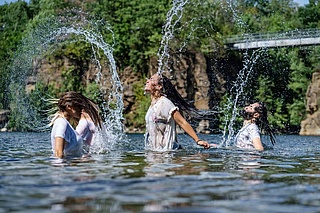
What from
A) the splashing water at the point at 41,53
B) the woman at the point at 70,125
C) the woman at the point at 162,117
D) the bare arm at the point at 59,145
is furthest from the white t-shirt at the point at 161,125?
the splashing water at the point at 41,53

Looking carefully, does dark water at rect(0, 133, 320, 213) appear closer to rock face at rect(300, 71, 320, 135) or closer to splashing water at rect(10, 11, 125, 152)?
rock face at rect(300, 71, 320, 135)

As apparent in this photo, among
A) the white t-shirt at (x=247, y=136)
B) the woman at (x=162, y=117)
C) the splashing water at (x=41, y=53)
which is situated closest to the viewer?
the woman at (x=162, y=117)

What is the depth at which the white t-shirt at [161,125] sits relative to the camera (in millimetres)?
9586

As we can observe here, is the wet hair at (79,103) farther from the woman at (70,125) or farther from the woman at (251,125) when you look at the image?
the woman at (251,125)

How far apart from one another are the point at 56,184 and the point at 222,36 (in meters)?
47.1

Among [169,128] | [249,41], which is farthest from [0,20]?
[169,128]

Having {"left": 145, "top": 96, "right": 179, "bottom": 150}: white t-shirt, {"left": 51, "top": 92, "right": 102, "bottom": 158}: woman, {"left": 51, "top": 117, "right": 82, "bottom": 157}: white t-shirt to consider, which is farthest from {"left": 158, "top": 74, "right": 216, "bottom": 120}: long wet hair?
{"left": 51, "top": 117, "right": 82, "bottom": 157}: white t-shirt

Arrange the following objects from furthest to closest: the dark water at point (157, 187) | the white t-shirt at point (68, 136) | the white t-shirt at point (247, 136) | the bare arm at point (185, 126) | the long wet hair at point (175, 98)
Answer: the white t-shirt at point (247, 136), the long wet hair at point (175, 98), the bare arm at point (185, 126), the white t-shirt at point (68, 136), the dark water at point (157, 187)

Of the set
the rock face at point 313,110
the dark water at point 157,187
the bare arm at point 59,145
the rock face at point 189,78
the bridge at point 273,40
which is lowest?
the dark water at point 157,187

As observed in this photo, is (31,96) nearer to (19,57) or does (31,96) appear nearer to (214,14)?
(19,57)

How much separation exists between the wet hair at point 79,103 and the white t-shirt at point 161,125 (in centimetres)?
122

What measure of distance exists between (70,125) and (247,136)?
14.8 feet

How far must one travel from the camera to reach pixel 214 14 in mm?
53906

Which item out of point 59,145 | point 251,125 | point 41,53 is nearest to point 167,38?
point 41,53
